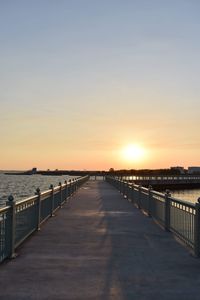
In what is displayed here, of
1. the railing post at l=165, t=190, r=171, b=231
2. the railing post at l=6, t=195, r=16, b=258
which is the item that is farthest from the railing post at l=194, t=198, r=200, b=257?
the railing post at l=165, t=190, r=171, b=231

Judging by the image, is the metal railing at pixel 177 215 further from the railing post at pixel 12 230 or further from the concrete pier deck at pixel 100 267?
the railing post at pixel 12 230

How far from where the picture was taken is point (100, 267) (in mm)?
9953

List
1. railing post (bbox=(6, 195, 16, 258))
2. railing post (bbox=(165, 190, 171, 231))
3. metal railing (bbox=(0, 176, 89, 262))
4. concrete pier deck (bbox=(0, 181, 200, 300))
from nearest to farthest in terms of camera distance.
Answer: concrete pier deck (bbox=(0, 181, 200, 300)) < metal railing (bbox=(0, 176, 89, 262)) < railing post (bbox=(6, 195, 16, 258)) < railing post (bbox=(165, 190, 171, 231))

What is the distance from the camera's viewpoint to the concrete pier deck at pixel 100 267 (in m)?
7.98

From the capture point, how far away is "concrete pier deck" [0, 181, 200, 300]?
314 inches

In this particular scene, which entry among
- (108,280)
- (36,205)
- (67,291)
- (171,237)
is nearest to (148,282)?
(108,280)

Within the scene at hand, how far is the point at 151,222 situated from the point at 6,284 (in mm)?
10914

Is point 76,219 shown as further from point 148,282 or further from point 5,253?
point 148,282

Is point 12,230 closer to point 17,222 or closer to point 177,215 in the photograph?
point 17,222

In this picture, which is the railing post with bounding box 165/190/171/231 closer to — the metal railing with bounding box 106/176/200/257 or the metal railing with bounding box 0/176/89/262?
the metal railing with bounding box 106/176/200/257

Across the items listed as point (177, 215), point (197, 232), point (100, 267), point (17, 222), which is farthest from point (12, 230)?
point (177, 215)

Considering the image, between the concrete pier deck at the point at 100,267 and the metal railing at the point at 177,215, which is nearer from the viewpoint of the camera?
the concrete pier deck at the point at 100,267

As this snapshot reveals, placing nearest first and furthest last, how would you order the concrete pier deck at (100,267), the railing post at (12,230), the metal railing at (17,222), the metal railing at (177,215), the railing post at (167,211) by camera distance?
the concrete pier deck at (100,267)
the metal railing at (17,222)
the railing post at (12,230)
the metal railing at (177,215)
the railing post at (167,211)

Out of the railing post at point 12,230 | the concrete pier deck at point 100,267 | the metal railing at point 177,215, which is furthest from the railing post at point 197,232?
the railing post at point 12,230
